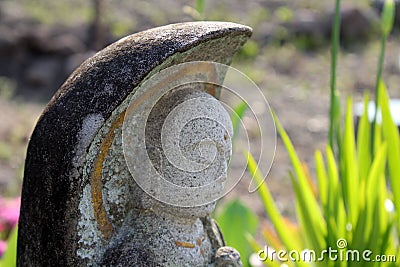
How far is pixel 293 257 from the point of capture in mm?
1942

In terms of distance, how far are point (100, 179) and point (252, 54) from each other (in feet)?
13.2

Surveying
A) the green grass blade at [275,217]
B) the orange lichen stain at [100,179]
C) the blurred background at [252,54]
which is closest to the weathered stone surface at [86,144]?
the orange lichen stain at [100,179]

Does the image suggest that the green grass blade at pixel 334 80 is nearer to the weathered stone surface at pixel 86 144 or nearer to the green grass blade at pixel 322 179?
the green grass blade at pixel 322 179

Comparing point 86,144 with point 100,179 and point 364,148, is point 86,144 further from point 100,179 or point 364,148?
point 364,148

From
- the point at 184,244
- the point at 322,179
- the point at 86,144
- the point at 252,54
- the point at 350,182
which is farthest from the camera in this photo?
the point at 252,54

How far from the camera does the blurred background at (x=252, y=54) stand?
12.5ft

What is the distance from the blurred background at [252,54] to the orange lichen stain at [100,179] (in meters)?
2.04

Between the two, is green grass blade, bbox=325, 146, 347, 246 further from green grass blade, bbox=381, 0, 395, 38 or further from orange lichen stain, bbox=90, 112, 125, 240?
orange lichen stain, bbox=90, 112, 125, 240

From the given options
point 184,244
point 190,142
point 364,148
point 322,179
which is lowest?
point 184,244

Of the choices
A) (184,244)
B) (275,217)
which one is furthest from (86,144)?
(275,217)

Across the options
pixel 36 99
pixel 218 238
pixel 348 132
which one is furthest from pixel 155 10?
pixel 218 238

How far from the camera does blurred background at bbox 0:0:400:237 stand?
3.80m

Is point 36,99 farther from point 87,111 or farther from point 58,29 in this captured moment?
point 87,111

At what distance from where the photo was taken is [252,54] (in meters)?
5.12
